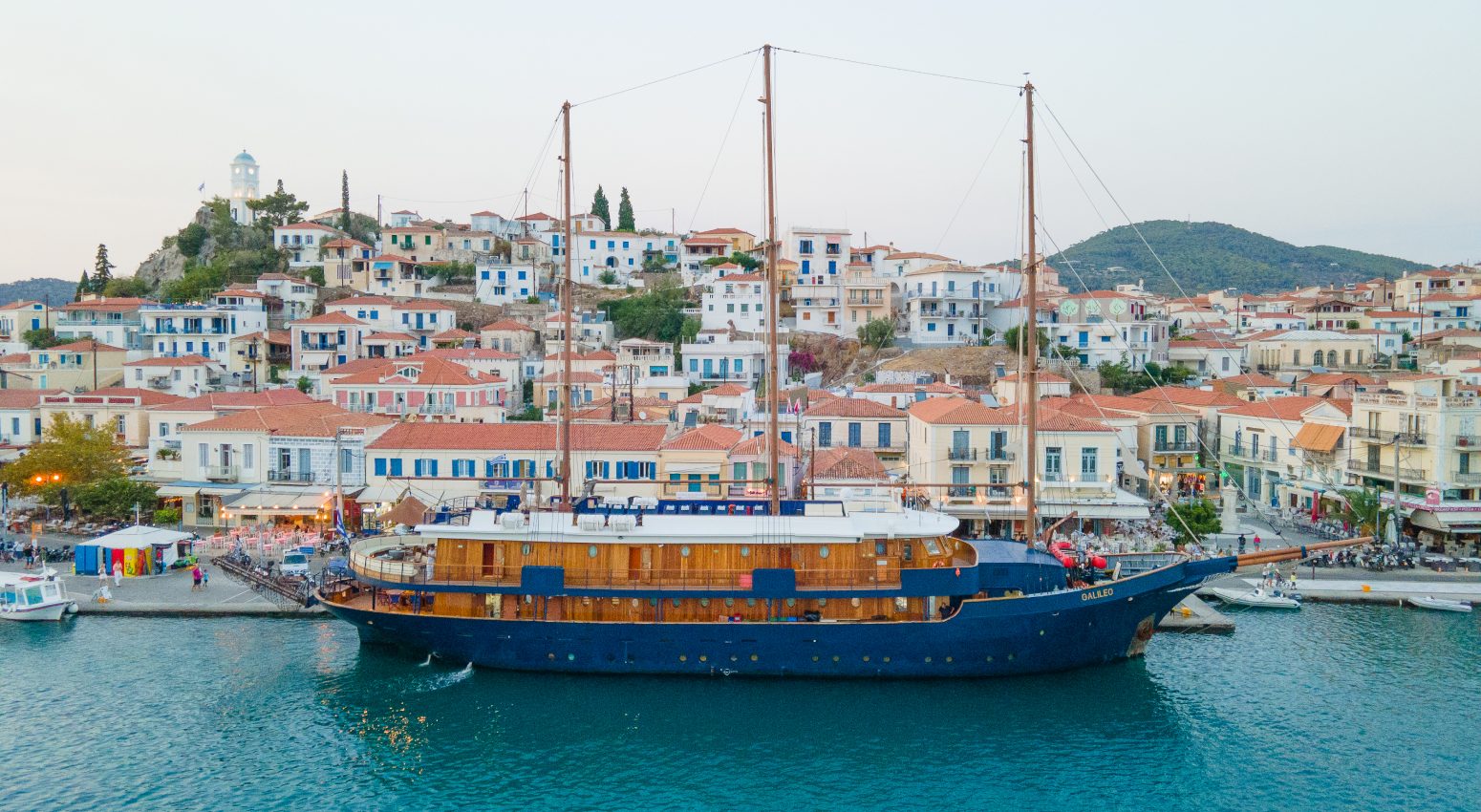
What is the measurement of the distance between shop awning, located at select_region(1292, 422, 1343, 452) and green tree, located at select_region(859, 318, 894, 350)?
24.0 metres

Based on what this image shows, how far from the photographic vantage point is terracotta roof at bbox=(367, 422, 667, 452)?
33312 mm

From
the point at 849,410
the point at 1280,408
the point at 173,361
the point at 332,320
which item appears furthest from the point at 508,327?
the point at 1280,408

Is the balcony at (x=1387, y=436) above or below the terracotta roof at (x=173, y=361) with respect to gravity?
below

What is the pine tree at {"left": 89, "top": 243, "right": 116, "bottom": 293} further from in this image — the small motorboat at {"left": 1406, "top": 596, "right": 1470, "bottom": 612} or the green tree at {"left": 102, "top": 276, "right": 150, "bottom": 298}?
the small motorboat at {"left": 1406, "top": 596, "right": 1470, "bottom": 612}

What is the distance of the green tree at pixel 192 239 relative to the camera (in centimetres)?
7544

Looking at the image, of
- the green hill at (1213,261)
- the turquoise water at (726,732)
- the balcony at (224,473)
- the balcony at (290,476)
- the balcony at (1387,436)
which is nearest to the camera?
the turquoise water at (726,732)

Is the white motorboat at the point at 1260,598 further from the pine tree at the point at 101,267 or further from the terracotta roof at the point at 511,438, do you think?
the pine tree at the point at 101,267

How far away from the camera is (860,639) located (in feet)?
69.6

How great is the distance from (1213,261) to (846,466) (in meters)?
134

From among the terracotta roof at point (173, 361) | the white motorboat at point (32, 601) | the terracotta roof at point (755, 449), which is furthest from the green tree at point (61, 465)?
the terracotta roof at point (755, 449)

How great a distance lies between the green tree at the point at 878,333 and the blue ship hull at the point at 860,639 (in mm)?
35802

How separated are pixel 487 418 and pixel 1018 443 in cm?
2167

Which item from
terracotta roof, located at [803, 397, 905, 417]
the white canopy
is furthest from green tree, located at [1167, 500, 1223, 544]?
the white canopy

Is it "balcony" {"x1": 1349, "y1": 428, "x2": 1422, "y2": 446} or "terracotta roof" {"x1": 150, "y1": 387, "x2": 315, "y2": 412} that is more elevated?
"terracotta roof" {"x1": 150, "y1": 387, "x2": 315, "y2": 412}
